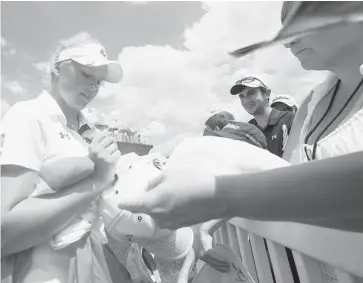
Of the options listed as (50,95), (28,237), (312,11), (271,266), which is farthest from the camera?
(271,266)

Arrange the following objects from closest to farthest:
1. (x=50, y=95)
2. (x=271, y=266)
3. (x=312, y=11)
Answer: (x=312, y=11) < (x=50, y=95) < (x=271, y=266)

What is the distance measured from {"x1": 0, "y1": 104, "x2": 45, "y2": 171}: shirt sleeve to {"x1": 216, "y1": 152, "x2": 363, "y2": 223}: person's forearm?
46 centimetres

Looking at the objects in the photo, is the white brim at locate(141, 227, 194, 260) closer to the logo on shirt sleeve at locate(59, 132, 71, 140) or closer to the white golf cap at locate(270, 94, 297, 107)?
the logo on shirt sleeve at locate(59, 132, 71, 140)

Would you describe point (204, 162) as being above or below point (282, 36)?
below

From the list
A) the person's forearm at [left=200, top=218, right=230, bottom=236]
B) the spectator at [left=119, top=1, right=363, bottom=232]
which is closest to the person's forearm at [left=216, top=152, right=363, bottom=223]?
the spectator at [left=119, top=1, right=363, bottom=232]

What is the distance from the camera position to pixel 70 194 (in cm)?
69

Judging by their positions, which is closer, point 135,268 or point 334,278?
point 334,278

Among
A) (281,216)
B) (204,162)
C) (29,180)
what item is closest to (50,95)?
(29,180)

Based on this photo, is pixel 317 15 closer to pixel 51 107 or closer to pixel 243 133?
pixel 243 133

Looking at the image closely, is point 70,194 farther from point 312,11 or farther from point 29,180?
point 312,11

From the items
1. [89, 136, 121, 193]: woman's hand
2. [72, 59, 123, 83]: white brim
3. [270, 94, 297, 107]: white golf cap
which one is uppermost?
[270, 94, 297, 107]: white golf cap

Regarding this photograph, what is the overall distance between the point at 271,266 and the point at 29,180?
2.94 feet

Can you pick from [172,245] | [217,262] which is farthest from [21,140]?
[217,262]

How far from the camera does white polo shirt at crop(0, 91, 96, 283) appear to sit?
0.65m
